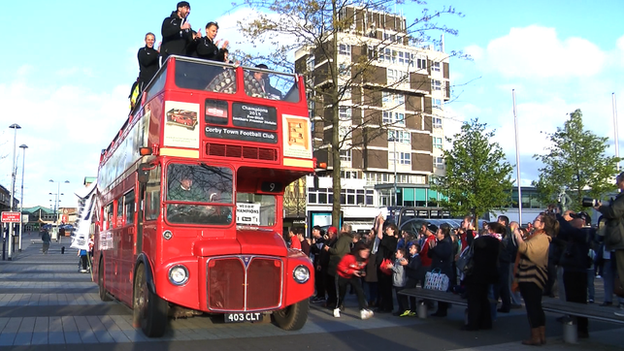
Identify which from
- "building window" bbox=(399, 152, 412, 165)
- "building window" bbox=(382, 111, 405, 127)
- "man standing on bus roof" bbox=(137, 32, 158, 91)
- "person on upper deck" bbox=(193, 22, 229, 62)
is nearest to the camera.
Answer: "person on upper deck" bbox=(193, 22, 229, 62)

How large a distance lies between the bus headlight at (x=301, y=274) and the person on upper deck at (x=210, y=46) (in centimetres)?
514

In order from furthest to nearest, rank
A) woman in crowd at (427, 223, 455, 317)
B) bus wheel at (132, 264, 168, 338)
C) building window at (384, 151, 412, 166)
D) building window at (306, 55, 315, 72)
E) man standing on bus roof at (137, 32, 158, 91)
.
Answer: building window at (384, 151, 412, 166) → building window at (306, 55, 315, 72) → man standing on bus roof at (137, 32, 158, 91) → woman in crowd at (427, 223, 455, 317) → bus wheel at (132, 264, 168, 338)

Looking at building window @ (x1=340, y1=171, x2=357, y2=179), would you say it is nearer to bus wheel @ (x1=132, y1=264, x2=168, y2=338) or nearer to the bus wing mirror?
bus wheel @ (x1=132, y1=264, x2=168, y2=338)

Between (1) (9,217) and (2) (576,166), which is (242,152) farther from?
(2) (576,166)

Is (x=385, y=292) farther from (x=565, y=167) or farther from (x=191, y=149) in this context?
(x=565, y=167)

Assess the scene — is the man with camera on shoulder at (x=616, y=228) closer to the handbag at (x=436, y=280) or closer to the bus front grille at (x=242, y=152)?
the handbag at (x=436, y=280)

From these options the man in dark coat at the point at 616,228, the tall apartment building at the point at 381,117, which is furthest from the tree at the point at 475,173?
the man in dark coat at the point at 616,228

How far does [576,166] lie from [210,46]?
32661mm

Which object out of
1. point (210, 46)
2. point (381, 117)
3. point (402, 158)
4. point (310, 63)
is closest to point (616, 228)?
point (210, 46)

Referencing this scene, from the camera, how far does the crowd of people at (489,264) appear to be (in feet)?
28.5

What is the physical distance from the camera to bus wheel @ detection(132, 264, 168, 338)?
8.83 metres

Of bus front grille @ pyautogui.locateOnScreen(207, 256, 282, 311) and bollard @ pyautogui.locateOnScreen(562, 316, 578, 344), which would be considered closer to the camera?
bus front grille @ pyautogui.locateOnScreen(207, 256, 282, 311)

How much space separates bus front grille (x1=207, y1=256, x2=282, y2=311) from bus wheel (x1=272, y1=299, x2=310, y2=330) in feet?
2.54

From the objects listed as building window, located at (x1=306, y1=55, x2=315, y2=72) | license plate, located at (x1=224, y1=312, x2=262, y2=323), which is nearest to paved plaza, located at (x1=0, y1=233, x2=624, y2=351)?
license plate, located at (x1=224, y1=312, x2=262, y2=323)
